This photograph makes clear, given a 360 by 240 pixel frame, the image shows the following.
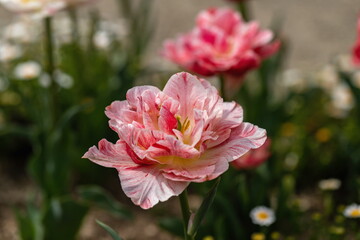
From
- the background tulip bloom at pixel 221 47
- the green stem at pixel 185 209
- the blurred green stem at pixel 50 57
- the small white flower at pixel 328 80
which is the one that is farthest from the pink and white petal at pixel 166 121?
the small white flower at pixel 328 80

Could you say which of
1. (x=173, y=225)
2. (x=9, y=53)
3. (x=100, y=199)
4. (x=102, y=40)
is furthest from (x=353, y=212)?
(x=9, y=53)

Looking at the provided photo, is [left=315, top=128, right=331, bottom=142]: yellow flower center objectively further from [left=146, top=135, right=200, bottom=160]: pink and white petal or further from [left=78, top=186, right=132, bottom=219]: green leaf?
[left=146, top=135, right=200, bottom=160]: pink and white petal

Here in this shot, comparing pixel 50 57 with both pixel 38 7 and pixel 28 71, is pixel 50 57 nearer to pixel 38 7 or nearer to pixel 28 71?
pixel 38 7

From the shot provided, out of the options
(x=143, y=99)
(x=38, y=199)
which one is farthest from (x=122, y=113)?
(x=38, y=199)

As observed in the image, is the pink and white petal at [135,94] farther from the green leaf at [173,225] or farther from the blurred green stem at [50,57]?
the blurred green stem at [50,57]

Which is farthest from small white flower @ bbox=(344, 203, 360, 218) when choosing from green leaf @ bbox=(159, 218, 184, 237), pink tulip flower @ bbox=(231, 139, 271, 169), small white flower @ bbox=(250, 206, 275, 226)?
green leaf @ bbox=(159, 218, 184, 237)

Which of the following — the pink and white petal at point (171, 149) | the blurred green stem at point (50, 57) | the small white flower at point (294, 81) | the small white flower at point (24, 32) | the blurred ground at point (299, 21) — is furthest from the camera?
the blurred ground at point (299, 21)
